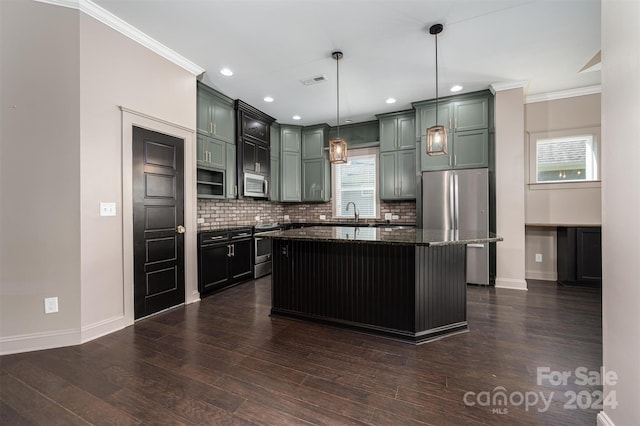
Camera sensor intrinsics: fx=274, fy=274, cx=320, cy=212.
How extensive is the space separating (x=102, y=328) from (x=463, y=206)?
182 inches

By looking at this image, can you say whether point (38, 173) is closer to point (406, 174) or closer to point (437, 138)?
point (437, 138)

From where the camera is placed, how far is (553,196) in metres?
4.30

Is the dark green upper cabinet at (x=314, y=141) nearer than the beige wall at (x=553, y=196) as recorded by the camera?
No

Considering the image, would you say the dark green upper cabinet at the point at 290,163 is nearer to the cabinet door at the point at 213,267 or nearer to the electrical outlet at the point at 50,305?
the cabinet door at the point at 213,267

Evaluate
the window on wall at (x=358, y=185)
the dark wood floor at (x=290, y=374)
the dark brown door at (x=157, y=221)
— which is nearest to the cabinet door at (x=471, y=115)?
the window on wall at (x=358, y=185)

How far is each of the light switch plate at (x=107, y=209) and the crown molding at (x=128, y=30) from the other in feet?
5.51

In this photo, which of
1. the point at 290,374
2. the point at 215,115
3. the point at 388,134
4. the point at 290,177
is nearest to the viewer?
the point at 290,374

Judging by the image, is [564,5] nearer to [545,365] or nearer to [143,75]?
[545,365]

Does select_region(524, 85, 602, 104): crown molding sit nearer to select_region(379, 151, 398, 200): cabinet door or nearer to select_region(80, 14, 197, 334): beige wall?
select_region(379, 151, 398, 200): cabinet door

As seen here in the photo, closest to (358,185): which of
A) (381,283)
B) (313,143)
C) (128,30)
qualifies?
(313,143)

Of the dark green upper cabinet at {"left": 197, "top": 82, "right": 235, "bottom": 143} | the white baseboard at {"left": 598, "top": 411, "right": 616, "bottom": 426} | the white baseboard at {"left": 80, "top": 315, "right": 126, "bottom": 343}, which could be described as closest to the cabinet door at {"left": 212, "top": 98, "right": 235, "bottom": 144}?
the dark green upper cabinet at {"left": 197, "top": 82, "right": 235, "bottom": 143}

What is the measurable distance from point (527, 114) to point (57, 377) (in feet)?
21.0

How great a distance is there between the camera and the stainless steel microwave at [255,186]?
4.64 m

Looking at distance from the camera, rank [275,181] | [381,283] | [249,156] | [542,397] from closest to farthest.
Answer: [542,397] < [381,283] < [249,156] < [275,181]
